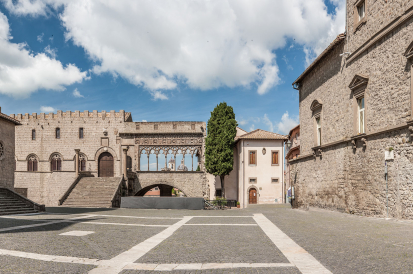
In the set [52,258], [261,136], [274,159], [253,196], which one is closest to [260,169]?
[274,159]

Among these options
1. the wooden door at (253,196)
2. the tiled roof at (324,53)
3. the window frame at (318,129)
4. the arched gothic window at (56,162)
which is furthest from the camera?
the arched gothic window at (56,162)

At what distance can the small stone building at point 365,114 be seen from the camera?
1077 cm

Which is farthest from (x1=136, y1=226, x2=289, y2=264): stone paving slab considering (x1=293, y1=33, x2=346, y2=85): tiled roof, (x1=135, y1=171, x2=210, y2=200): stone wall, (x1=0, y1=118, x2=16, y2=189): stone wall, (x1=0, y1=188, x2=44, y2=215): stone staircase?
(x1=135, y1=171, x2=210, y2=200): stone wall

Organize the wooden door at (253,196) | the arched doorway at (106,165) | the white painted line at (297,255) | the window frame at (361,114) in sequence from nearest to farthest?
the white painted line at (297,255) → the window frame at (361,114) → the wooden door at (253,196) → the arched doorway at (106,165)

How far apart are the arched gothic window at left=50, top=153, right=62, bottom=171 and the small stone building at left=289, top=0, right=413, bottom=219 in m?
28.4

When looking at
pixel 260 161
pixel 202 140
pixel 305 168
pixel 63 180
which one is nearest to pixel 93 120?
pixel 63 180

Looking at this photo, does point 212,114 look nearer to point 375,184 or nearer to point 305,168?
point 305,168

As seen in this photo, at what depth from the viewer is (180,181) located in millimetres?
33781

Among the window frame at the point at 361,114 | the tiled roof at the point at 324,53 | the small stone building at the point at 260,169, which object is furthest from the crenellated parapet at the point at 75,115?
the window frame at the point at 361,114

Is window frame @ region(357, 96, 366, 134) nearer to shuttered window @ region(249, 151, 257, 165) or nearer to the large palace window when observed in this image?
the large palace window

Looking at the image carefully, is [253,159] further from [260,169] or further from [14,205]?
[14,205]

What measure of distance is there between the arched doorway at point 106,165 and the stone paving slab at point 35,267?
30.0 metres

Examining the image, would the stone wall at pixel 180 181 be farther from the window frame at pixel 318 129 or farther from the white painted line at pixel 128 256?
the white painted line at pixel 128 256

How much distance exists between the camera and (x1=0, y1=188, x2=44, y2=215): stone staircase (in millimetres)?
16156
